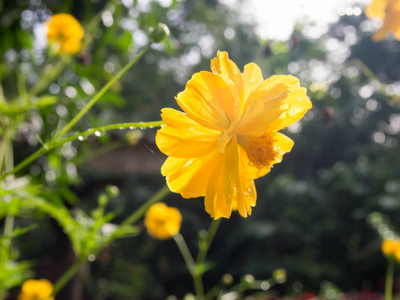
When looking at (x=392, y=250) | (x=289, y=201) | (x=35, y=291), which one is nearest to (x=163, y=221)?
(x=35, y=291)

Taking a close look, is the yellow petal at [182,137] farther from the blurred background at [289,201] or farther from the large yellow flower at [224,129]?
the blurred background at [289,201]

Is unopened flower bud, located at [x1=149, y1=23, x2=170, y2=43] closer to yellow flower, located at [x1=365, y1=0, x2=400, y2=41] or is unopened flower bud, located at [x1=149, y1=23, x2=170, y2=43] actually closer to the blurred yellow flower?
yellow flower, located at [x1=365, y1=0, x2=400, y2=41]

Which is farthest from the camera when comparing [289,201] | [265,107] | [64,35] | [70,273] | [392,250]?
[289,201]

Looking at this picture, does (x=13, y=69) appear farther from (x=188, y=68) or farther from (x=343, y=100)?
(x=188, y=68)

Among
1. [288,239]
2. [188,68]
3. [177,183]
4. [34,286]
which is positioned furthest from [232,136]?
[188,68]

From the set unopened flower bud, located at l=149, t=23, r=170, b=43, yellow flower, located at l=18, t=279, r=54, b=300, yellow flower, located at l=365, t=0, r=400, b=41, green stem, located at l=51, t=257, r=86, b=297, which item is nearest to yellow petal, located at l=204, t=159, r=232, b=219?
unopened flower bud, located at l=149, t=23, r=170, b=43

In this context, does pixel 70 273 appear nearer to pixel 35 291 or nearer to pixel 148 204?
pixel 148 204

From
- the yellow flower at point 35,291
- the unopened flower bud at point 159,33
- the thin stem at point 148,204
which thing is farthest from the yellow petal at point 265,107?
the yellow flower at point 35,291
